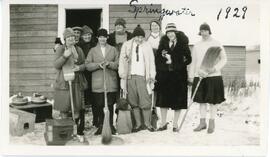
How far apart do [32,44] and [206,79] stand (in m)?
0.84

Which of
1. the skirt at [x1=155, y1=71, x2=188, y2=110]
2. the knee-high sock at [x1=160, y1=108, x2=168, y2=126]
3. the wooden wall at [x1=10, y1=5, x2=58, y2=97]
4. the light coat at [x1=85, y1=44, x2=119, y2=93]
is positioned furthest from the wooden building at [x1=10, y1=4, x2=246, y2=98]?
the knee-high sock at [x1=160, y1=108, x2=168, y2=126]

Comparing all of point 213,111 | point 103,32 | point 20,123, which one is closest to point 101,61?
point 103,32

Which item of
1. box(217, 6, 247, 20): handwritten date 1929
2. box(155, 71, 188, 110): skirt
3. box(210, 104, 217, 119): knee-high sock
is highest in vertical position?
box(217, 6, 247, 20): handwritten date 1929

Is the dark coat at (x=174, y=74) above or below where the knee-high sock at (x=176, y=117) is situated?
above

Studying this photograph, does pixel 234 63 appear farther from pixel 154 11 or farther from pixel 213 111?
pixel 154 11

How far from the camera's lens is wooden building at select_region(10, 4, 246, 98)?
1785mm

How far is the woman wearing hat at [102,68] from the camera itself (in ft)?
5.86

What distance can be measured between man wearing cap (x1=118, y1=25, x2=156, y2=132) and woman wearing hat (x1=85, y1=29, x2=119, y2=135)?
0.12ft

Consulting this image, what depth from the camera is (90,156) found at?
5.86ft

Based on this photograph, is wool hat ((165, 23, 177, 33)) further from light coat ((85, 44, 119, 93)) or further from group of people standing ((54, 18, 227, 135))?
light coat ((85, 44, 119, 93))

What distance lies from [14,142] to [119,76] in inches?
23.0

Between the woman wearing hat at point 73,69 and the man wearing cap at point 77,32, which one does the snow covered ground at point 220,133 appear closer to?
the woman wearing hat at point 73,69

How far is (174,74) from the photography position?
1.79m

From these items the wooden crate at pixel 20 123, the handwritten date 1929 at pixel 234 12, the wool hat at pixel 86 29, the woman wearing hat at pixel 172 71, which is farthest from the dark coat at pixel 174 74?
the wooden crate at pixel 20 123
